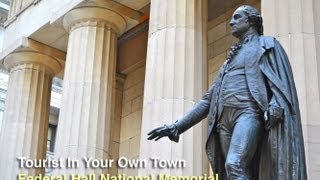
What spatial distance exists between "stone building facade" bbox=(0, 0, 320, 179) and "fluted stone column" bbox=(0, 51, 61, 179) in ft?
0.12

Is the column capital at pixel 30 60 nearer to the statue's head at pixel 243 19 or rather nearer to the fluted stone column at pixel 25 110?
the fluted stone column at pixel 25 110

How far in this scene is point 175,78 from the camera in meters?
17.0

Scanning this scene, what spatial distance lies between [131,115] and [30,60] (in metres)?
5.33

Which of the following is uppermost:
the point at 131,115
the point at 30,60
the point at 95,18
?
the point at 95,18

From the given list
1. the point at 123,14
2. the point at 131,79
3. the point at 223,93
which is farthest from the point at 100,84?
the point at 223,93

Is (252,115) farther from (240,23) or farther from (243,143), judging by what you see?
(240,23)

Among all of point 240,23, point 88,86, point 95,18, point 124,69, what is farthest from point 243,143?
point 124,69

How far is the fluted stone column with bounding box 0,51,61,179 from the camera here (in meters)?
23.9

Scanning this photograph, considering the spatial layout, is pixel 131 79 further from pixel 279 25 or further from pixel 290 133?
pixel 290 133

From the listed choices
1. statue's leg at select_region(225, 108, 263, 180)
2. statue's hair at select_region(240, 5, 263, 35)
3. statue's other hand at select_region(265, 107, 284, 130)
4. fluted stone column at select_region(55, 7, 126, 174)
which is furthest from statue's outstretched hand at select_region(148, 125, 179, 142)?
fluted stone column at select_region(55, 7, 126, 174)

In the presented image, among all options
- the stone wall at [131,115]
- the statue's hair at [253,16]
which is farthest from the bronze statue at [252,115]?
the stone wall at [131,115]

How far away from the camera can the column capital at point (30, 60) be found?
82.1 ft

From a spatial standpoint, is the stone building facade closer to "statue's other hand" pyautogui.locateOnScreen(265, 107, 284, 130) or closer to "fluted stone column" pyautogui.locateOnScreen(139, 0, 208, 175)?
"fluted stone column" pyautogui.locateOnScreen(139, 0, 208, 175)

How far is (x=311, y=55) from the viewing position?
533 inches
